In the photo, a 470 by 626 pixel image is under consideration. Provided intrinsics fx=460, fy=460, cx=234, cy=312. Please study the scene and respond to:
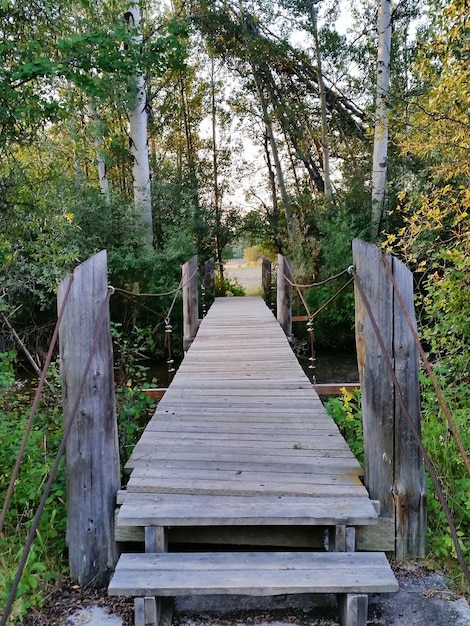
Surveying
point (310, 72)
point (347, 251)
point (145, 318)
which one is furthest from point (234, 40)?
point (145, 318)

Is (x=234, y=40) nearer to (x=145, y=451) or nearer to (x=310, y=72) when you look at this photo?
(x=310, y=72)

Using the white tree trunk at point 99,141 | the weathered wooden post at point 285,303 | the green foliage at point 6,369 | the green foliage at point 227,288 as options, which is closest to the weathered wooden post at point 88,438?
the green foliage at point 6,369

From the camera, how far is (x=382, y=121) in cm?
708

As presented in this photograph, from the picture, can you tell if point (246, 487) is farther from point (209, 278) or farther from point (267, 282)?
point (267, 282)

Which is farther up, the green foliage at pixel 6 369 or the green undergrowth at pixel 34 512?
the green foliage at pixel 6 369

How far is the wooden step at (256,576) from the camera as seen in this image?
1548 mm

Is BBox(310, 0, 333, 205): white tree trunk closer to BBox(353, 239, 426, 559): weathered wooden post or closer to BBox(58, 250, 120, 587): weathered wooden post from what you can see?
BBox(353, 239, 426, 559): weathered wooden post

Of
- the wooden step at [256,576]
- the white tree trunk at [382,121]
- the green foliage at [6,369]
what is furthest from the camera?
the white tree trunk at [382,121]

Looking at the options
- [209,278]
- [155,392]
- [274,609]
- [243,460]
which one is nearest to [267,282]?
[209,278]

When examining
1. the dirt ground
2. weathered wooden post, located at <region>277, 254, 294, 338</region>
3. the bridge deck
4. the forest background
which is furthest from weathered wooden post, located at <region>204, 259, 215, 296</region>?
the dirt ground

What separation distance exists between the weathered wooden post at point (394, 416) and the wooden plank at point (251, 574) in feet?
0.88

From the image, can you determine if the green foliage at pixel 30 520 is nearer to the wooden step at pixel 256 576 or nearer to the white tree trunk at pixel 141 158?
the wooden step at pixel 256 576

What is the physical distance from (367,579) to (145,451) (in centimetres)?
122

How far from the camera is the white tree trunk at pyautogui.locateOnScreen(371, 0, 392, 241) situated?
7.68 m
